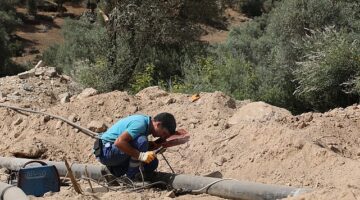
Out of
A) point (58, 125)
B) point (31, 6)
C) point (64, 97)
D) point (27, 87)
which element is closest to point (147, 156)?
point (58, 125)

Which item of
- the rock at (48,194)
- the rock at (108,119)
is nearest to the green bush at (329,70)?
the rock at (108,119)

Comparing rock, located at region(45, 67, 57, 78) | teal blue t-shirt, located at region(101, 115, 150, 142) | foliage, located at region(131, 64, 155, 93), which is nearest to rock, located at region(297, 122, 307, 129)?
teal blue t-shirt, located at region(101, 115, 150, 142)

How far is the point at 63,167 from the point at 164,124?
1.84m

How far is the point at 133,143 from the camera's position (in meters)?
6.29

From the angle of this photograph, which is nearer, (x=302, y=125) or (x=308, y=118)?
(x=302, y=125)

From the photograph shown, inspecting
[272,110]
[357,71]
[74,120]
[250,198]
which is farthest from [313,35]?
[250,198]

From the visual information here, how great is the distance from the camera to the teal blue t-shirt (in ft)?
20.6

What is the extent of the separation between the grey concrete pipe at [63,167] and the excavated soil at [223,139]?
18cm

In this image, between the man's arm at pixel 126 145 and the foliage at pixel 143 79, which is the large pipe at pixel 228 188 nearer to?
the man's arm at pixel 126 145

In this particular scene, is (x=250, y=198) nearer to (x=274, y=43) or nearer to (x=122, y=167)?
(x=122, y=167)

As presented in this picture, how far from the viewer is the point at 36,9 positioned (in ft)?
122

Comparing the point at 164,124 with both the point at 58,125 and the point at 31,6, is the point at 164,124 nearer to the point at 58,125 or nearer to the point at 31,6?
the point at 58,125

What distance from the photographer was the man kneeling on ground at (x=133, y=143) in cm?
621

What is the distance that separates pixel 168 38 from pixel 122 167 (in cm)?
1109
